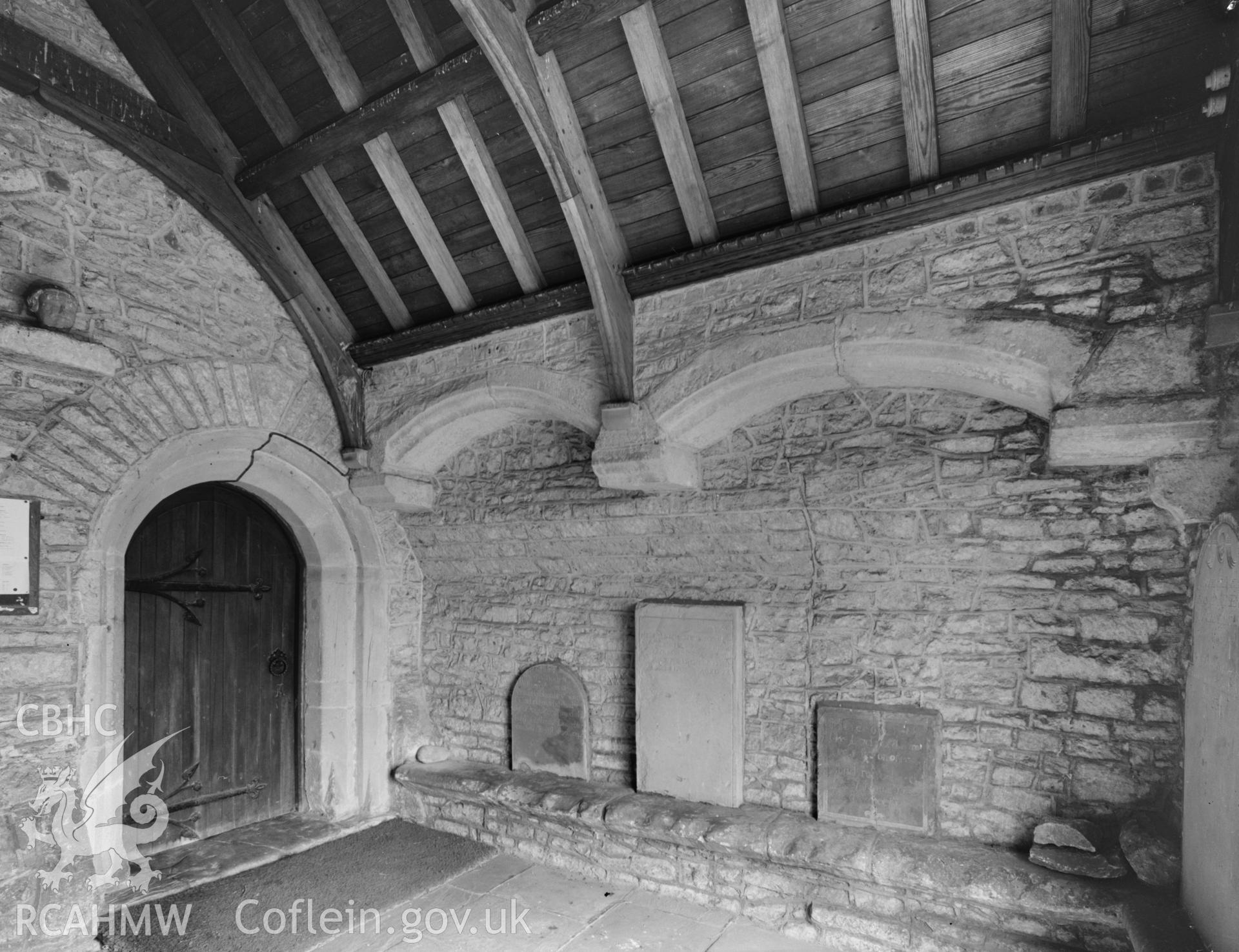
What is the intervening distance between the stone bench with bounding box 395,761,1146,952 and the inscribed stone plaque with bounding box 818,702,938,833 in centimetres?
8

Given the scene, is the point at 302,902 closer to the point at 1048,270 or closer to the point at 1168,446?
the point at 1168,446

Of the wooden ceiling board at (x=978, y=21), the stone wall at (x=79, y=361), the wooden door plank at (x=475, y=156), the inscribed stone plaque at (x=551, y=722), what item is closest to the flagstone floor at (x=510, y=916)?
the inscribed stone plaque at (x=551, y=722)

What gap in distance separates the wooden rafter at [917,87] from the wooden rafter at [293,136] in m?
2.69

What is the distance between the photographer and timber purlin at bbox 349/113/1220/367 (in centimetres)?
228

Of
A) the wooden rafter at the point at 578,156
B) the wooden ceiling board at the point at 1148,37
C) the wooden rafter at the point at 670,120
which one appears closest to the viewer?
the wooden ceiling board at the point at 1148,37

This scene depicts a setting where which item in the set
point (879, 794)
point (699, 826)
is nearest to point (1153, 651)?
point (879, 794)

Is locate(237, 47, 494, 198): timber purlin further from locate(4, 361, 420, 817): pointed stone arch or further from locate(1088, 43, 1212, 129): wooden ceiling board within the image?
locate(1088, 43, 1212, 129): wooden ceiling board

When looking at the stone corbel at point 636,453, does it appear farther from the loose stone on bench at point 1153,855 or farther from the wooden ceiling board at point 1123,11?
the loose stone on bench at point 1153,855

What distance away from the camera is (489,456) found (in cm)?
441

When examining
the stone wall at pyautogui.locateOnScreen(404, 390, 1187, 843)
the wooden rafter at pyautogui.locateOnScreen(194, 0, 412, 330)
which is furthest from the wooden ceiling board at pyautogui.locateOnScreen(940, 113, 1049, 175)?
the wooden rafter at pyautogui.locateOnScreen(194, 0, 412, 330)

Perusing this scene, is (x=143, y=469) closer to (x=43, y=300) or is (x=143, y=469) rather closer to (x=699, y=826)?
(x=43, y=300)

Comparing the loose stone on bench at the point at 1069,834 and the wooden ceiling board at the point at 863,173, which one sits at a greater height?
the wooden ceiling board at the point at 863,173

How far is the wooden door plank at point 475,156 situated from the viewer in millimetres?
2967

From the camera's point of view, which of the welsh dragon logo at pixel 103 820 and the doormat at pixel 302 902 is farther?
the doormat at pixel 302 902
